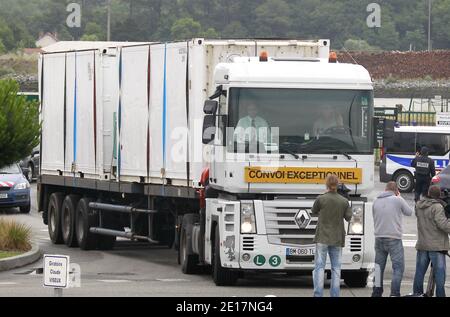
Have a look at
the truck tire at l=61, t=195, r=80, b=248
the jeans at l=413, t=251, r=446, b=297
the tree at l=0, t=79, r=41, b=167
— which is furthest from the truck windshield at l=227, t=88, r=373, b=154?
the truck tire at l=61, t=195, r=80, b=248

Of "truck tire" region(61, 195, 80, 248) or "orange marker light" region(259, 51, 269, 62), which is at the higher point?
"orange marker light" region(259, 51, 269, 62)

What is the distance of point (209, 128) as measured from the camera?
67.8ft

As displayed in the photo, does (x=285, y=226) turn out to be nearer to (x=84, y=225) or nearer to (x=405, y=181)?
(x=84, y=225)

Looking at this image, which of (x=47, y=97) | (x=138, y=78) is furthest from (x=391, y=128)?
(x=47, y=97)

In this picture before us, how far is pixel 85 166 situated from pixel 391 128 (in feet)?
24.6

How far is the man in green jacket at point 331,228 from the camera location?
60.3ft

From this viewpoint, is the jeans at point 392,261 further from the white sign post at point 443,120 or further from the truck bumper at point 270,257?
the white sign post at point 443,120

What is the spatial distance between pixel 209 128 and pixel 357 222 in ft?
8.46

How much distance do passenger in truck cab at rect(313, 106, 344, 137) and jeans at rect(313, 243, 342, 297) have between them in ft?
8.03

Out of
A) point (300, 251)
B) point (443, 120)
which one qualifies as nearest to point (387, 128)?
point (300, 251)

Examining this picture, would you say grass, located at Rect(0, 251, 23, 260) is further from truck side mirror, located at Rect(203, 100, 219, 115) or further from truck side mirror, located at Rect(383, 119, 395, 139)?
truck side mirror, located at Rect(383, 119, 395, 139)

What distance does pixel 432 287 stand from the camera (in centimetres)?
1867

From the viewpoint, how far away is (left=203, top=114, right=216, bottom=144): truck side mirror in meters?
20.6
